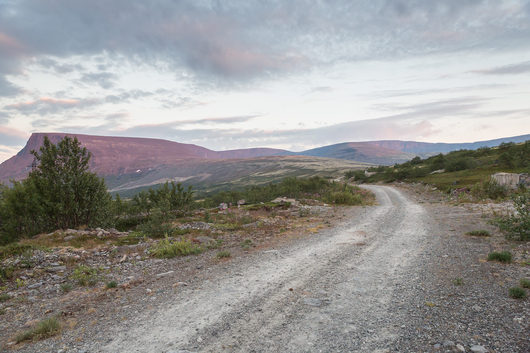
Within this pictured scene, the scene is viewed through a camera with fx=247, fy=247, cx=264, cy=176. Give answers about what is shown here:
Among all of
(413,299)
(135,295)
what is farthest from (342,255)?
(135,295)

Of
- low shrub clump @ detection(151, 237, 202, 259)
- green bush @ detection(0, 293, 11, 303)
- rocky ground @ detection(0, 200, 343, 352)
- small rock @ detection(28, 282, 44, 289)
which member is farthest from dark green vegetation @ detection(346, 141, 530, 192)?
green bush @ detection(0, 293, 11, 303)

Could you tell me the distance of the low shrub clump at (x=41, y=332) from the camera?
16.9 feet

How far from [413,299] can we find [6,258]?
1531 cm

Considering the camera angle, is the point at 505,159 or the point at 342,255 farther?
the point at 505,159

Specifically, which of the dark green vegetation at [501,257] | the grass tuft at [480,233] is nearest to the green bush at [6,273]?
the dark green vegetation at [501,257]

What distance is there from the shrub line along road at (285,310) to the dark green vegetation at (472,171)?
27509 millimetres

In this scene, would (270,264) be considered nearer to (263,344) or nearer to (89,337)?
(263,344)

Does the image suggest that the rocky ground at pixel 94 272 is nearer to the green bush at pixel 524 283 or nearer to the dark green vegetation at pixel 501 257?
the dark green vegetation at pixel 501 257

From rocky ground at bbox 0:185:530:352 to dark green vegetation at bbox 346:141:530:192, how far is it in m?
23.7

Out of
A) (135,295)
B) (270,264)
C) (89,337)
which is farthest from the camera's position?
(270,264)

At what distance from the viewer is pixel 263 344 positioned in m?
4.57

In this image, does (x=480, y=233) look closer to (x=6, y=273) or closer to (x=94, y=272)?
(x=94, y=272)

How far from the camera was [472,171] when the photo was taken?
4869 cm

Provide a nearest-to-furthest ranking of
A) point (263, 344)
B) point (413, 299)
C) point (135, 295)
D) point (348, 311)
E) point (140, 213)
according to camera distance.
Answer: point (263, 344), point (348, 311), point (413, 299), point (135, 295), point (140, 213)
